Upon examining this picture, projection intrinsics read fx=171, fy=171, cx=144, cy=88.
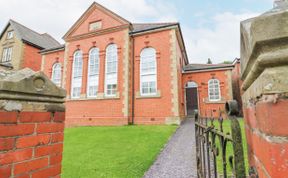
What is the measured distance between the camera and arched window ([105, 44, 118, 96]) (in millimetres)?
12726

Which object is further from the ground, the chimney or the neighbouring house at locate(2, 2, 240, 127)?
the neighbouring house at locate(2, 2, 240, 127)

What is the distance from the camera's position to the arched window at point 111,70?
1273 cm

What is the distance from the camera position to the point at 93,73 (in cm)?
1360

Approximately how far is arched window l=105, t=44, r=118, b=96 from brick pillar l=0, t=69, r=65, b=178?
11029 mm

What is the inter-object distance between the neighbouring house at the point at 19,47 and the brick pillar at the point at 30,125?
2230cm

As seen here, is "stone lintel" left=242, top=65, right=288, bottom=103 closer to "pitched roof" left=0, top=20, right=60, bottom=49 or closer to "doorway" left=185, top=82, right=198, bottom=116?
"doorway" left=185, top=82, right=198, bottom=116

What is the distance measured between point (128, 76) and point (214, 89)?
7.58 meters

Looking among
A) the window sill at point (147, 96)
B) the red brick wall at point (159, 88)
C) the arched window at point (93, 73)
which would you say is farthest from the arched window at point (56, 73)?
the window sill at point (147, 96)

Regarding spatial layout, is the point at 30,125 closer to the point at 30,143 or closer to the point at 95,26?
the point at 30,143

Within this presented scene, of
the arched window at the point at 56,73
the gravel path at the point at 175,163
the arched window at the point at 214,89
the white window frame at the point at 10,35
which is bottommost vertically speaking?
the gravel path at the point at 175,163

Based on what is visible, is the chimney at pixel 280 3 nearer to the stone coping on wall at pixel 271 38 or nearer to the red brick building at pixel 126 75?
the stone coping on wall at pixel 271 38

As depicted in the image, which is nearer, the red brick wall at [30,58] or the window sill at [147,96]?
the window sill at [147,96]

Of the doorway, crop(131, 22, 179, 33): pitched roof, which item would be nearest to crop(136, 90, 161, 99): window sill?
crop(131, 22, 179, 33): pitched roof

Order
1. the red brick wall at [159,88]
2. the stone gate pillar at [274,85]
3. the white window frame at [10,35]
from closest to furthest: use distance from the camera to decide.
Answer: the stone gate pillar at [274,85], the red brick wall at [159,88], the white window frame at [10,35]
